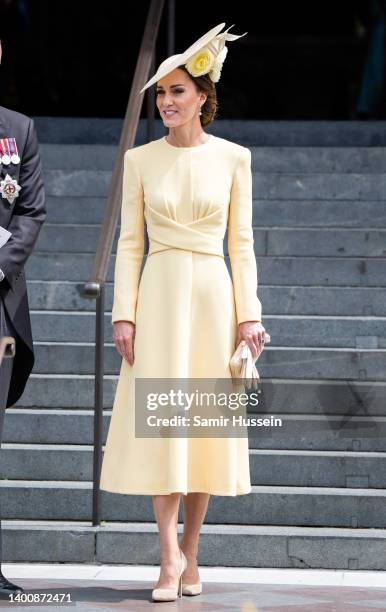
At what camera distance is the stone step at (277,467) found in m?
7.56

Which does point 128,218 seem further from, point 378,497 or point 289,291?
point 289,291

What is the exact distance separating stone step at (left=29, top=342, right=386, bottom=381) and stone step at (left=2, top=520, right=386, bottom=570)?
1.17m

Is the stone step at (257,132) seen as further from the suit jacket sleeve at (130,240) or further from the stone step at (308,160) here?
A: the suit jacket sleeve at (130,240)

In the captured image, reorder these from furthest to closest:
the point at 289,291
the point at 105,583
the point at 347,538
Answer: the point at 289,291 → the point at 347,538 → the point at 105,583

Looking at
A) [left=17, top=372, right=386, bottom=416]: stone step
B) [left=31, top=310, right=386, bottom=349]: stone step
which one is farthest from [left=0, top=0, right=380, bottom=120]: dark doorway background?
[left=17, top=372, right=386, bottom=416]: stone step

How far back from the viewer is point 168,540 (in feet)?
20.1

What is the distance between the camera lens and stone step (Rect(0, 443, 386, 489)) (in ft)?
24.8

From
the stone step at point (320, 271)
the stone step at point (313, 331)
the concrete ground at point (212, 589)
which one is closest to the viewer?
the concrete ground at point (212, 589)

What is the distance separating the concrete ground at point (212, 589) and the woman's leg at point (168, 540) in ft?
0.32

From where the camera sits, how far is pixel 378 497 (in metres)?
7.32

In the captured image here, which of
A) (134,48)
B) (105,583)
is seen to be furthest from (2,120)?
(134,48)

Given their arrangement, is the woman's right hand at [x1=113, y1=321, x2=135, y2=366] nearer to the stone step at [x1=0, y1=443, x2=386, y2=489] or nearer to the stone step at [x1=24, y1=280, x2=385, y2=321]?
the stone step at [x1=0, y1=443, x2=386, y2=489]

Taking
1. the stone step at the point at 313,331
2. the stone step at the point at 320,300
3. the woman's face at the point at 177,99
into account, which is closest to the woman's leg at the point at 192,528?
the woman's face at the point at 177,99

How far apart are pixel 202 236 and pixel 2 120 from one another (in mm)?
910
